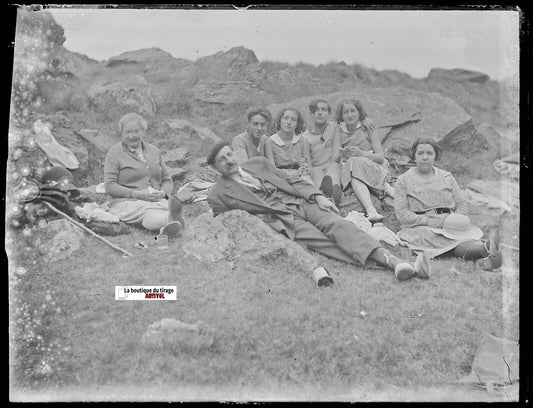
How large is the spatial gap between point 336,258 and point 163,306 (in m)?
1.67

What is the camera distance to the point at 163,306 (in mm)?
5273

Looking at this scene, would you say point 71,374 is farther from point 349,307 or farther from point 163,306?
point 349,307

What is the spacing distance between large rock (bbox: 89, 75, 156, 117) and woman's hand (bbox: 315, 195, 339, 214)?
1.86 metres

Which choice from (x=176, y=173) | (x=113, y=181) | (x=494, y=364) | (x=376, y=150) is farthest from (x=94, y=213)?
(x=494, y=364)

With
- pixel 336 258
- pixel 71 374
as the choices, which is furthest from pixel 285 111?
pixel 71 374

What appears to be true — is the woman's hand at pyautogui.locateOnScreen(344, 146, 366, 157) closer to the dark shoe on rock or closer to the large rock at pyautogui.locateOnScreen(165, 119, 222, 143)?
the large rock at pyautogui.locateOnScreen(165, 119, 222, 143)

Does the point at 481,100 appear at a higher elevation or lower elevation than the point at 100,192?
higher

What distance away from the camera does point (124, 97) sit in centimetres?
575

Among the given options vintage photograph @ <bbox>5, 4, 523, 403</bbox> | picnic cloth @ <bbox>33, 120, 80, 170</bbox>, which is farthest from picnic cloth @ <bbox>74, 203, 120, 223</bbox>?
picnic cloth @ <bbox>33, 120, 80, 170</bbox>

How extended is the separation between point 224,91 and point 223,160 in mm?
769

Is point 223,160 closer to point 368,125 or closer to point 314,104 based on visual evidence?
point 314,104

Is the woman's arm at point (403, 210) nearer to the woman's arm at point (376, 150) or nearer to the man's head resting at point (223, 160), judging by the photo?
the woman's arm at point (376, 150)

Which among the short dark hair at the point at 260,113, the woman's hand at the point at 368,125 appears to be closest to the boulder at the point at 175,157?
the short dark hair at the point at 260,113

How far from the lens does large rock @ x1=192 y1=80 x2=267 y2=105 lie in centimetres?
582
